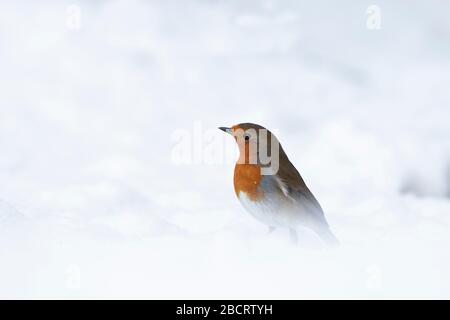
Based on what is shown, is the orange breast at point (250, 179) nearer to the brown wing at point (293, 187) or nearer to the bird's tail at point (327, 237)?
the brown wing at point (293, 187)

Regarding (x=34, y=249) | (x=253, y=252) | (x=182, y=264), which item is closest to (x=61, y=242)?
(x=34, y=249)

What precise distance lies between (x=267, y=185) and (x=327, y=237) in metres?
0.27

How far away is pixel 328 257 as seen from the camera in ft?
8.04

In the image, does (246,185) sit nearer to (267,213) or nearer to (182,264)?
(267,213)

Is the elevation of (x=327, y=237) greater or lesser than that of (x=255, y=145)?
lesser

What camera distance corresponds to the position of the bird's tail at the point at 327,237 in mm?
2490

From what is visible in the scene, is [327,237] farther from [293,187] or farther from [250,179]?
[250,179]

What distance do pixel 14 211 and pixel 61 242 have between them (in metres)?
0.22

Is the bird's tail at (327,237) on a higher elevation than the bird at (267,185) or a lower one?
lower

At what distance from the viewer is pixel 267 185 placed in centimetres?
244

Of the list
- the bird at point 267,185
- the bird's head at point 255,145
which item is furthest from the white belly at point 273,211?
the bird's head at point 255,145

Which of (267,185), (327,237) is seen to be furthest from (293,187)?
(327,237)

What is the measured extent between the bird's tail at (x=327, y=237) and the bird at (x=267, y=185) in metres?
0.01

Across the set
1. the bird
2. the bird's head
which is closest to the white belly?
the bird
